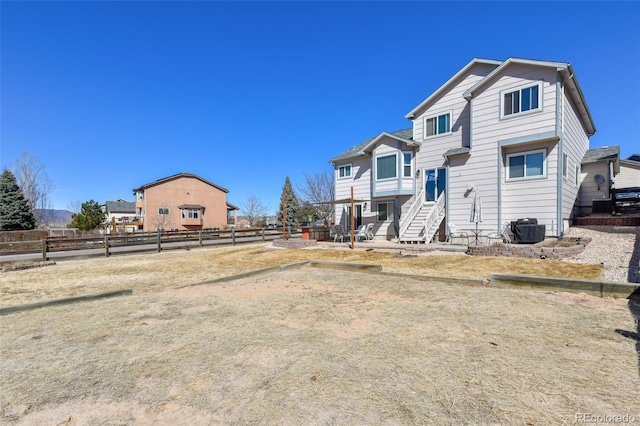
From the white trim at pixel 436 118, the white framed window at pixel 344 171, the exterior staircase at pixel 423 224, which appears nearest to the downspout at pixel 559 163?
the white trim at pixel 436 118

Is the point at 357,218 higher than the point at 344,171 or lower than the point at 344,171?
lower

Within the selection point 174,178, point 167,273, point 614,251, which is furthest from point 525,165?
point 174,178

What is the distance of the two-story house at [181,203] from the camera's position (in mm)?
44219

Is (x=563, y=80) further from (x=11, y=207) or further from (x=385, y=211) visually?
(x=11, y=207)

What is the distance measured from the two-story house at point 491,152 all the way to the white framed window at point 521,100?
38 millimetres

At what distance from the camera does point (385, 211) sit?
18.2 meters

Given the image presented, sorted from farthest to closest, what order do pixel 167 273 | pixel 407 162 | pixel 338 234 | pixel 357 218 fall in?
pixel 357 218
pixel 338 234
pixel 407 162
pixel 167 273

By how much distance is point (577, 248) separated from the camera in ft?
29.3

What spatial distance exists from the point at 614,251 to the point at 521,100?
22.9 feet

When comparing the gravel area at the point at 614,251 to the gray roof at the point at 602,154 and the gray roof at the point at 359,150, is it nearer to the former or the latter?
the gray roof at the point at 602,154

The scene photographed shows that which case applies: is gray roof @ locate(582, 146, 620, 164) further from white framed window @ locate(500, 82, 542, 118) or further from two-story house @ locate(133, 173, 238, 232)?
two-story house @ locate(133, 173, 238, 232)

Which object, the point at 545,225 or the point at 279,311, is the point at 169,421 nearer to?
the point at 279,311

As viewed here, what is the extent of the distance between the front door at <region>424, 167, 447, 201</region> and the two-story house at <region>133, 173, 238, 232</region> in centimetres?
3936

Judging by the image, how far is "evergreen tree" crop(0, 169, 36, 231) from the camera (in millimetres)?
23688
